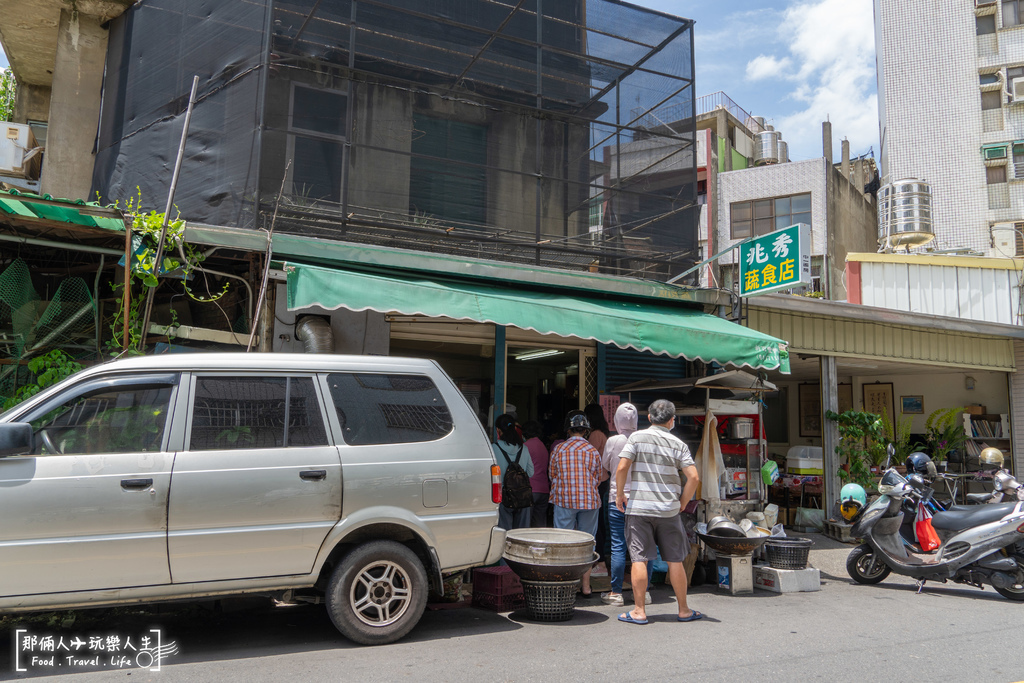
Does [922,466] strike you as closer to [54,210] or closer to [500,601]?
[500,601]

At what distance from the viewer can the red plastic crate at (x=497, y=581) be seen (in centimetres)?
630

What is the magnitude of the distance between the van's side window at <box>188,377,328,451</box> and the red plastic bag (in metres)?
6.83

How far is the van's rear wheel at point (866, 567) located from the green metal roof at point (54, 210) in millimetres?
8470

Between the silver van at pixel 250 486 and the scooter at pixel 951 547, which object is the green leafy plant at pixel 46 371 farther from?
the scooter at pixel 951 547

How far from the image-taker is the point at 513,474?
7258 millimetres

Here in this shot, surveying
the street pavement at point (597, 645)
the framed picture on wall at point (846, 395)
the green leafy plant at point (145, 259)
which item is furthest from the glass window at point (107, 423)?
the framed picture on wall at point (846, 395)

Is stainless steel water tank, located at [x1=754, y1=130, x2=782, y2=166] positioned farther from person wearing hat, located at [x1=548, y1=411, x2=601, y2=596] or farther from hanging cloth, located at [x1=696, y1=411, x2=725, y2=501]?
person wearing hat, located at [x1=548, y1=411, x2=601, y2=596]

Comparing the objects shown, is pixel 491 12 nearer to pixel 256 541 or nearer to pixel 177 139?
pixel 177 139

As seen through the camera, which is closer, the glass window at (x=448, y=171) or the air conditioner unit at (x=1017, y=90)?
the glass window at (x=448, y=171)

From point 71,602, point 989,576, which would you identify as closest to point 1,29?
point 71,602

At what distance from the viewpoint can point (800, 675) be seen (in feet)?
15.5

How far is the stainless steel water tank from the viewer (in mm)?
31859

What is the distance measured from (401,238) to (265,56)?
2.49 meters

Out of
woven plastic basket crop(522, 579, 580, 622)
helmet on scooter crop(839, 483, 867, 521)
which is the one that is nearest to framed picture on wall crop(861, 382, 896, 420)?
helmet on scooter crop(839, 483, 867, 521)
